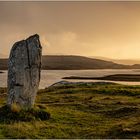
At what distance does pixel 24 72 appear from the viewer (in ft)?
77.4

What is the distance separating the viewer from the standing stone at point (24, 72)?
23.4 m

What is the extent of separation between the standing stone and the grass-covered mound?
2.13 feet

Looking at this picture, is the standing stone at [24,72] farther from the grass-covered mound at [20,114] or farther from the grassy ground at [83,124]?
the grassy ground at [83,124]

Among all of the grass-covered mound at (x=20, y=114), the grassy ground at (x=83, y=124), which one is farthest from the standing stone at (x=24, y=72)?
the grassy ground at (x=83, y=124)

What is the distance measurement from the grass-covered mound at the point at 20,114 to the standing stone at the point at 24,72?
648 millimetres

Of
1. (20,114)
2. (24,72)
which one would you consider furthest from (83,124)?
(24,72)

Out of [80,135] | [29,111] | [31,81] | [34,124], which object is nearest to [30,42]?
[31,81]

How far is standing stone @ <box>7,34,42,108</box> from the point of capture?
2341 cm

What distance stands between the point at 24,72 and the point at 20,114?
279 cm

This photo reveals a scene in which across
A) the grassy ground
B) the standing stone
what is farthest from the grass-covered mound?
the standing stone

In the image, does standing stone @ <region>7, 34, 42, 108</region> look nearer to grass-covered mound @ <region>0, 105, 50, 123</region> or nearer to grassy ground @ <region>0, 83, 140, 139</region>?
grass-covered mound @ <region>0, 105, 50, 123</region>

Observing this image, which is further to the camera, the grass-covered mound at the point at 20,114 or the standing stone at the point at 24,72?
the standing stone at the point at 24,72

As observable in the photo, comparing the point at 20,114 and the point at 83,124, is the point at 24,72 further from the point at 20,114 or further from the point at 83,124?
the point at 83,124

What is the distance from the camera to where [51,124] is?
69.9 feet
